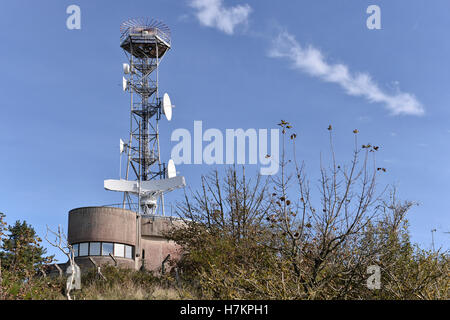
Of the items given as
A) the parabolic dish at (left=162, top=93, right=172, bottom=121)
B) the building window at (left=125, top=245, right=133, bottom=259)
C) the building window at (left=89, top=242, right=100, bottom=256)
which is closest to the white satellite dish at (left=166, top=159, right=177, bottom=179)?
the parabolic dish at (left=162, top=93, right=172, bottom=121)

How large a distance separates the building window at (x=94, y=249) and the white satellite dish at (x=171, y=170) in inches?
329

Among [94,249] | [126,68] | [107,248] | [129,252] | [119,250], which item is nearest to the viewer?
[94,249]

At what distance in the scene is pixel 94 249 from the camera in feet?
111

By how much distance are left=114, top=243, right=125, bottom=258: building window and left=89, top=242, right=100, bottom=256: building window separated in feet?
3.73

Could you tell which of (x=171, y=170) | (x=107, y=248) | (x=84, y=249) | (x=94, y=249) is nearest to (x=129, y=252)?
(x=107, y=248)

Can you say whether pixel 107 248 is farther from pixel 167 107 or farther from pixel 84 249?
pixel 167 107

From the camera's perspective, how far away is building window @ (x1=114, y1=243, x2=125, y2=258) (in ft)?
113

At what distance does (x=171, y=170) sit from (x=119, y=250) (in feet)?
26.8

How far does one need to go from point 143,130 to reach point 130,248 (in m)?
13.5

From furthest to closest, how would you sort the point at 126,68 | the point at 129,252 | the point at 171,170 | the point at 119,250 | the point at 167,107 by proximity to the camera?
the point at 126,68
the point at 167,107
the point at 171,170
the point at 129,252
the point at 119,250

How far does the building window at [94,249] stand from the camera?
33.7 meters

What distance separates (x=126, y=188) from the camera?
39.1 meters
